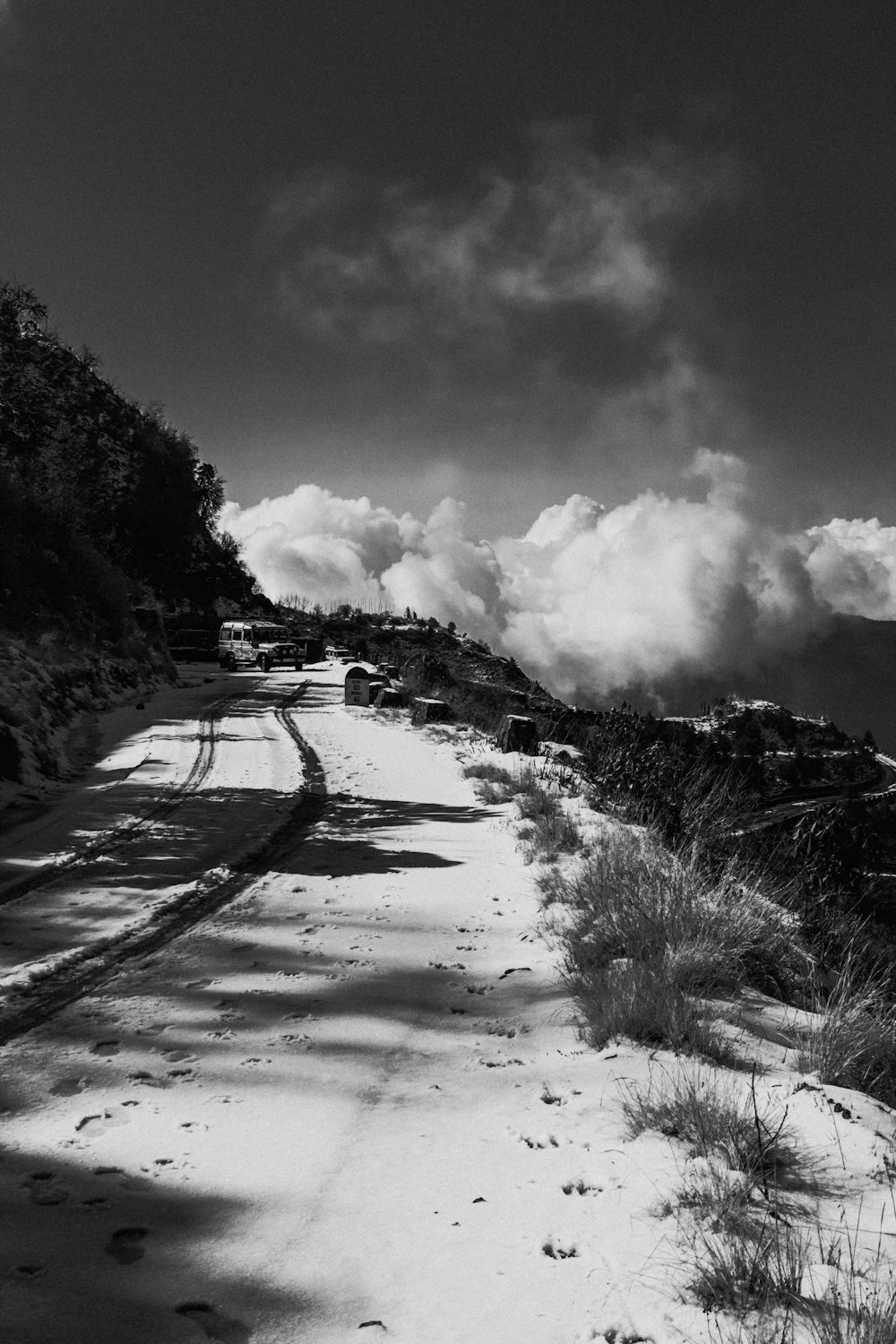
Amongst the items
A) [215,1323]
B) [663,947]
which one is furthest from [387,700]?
[215,1323]

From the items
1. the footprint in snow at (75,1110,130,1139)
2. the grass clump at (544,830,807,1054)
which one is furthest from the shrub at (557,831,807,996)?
the footprint in snow at (75,1110,130,1139)

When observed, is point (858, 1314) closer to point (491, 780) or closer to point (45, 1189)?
point (45, 1189)

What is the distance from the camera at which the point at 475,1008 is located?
405 centimetres

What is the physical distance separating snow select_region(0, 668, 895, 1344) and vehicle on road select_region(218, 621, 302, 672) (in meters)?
29.1

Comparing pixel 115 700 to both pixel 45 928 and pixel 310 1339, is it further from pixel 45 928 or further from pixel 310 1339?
pixel 310 1339

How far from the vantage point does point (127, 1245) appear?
2.18 metres

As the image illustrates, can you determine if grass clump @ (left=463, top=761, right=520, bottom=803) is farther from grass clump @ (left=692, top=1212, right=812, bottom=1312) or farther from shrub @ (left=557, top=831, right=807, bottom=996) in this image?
grass clump @ (left=692, top=1212, right=812, bottom=1312)

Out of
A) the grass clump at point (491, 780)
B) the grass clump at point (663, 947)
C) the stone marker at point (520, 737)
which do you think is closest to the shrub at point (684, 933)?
the grass clump at point (663, 947)

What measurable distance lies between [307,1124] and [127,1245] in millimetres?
807

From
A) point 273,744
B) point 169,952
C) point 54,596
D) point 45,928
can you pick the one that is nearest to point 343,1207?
point 169,952

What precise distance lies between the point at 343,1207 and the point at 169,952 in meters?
2.43

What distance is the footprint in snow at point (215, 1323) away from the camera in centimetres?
186

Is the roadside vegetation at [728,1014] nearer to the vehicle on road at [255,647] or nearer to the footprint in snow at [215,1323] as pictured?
the footprint in snow at [215,1323]

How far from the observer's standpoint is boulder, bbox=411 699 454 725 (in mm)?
17219
